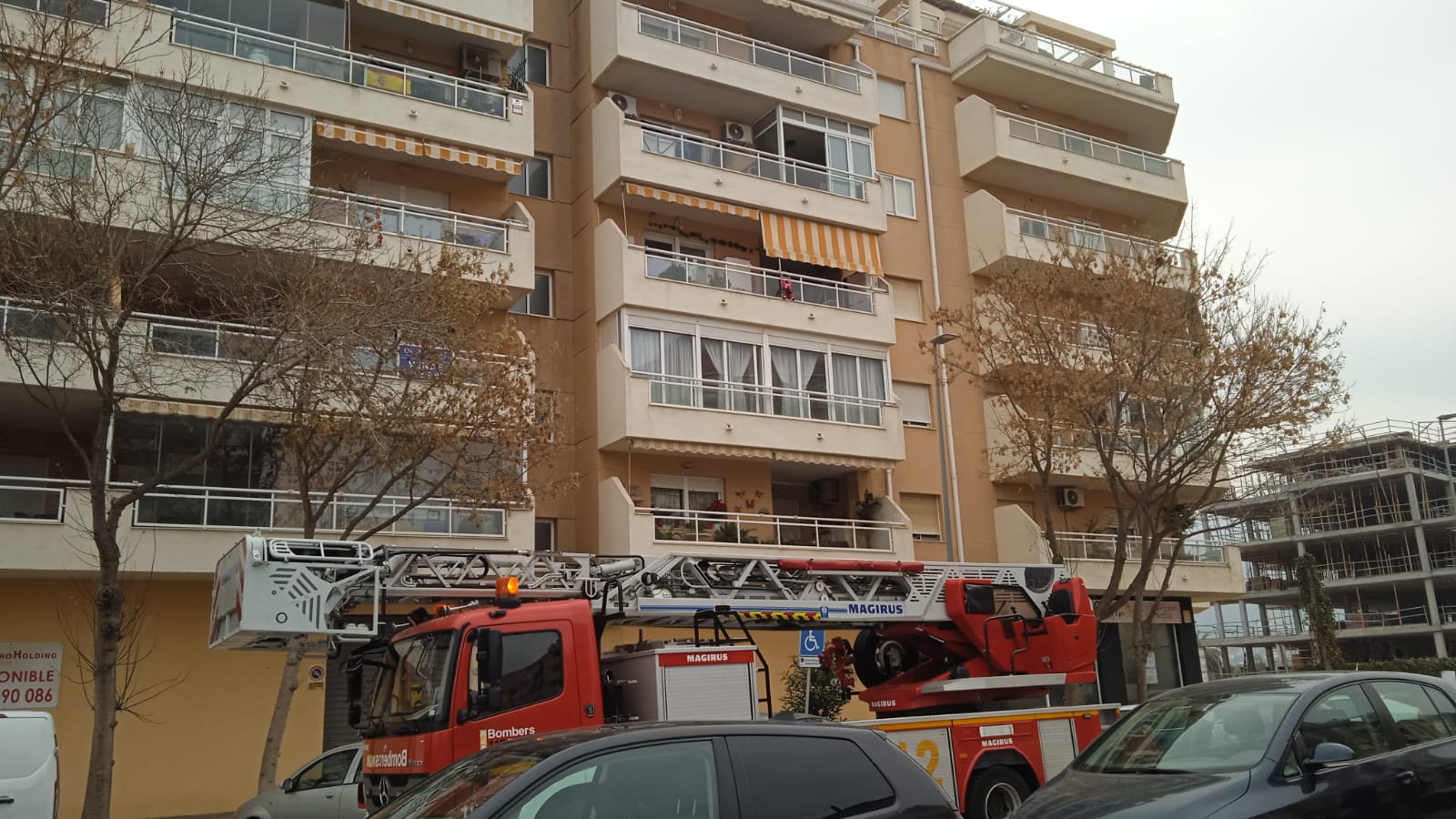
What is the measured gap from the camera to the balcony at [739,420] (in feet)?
79.0

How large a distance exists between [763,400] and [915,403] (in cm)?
549

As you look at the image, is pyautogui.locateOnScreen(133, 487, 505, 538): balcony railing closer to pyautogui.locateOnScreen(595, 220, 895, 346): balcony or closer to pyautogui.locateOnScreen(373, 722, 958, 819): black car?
pyautogui.locateOnScreen(595, 220, 895, 346): balcony

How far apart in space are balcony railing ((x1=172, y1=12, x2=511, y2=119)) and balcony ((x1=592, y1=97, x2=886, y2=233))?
255cm

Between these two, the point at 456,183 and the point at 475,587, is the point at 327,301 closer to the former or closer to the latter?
the point at 475,587

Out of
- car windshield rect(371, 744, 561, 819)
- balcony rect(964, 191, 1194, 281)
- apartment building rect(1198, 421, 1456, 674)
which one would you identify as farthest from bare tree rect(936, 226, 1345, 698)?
apartment building rect(1198, 421, 1456, 674)

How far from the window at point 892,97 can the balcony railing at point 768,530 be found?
39.2 feet

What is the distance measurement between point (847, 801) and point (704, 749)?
0.77 metres

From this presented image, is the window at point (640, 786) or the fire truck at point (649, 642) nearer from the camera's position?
the window at point (640, 786)

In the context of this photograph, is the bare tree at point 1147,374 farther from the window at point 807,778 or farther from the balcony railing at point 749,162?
the window at point 807,778

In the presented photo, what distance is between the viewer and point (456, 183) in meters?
25.0

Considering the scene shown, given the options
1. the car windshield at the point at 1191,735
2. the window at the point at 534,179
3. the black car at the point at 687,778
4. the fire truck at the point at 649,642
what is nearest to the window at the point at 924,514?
the window at the point at 534,179

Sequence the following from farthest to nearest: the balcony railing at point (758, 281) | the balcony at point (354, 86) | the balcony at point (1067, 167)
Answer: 1. the balcony at point (1067, 167)
2. the balcony railing at point (758, 281)
3. the balcony at point (354, 86)

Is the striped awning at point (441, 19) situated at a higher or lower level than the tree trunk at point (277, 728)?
higher

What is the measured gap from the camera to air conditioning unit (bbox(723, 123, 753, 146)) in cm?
2864
